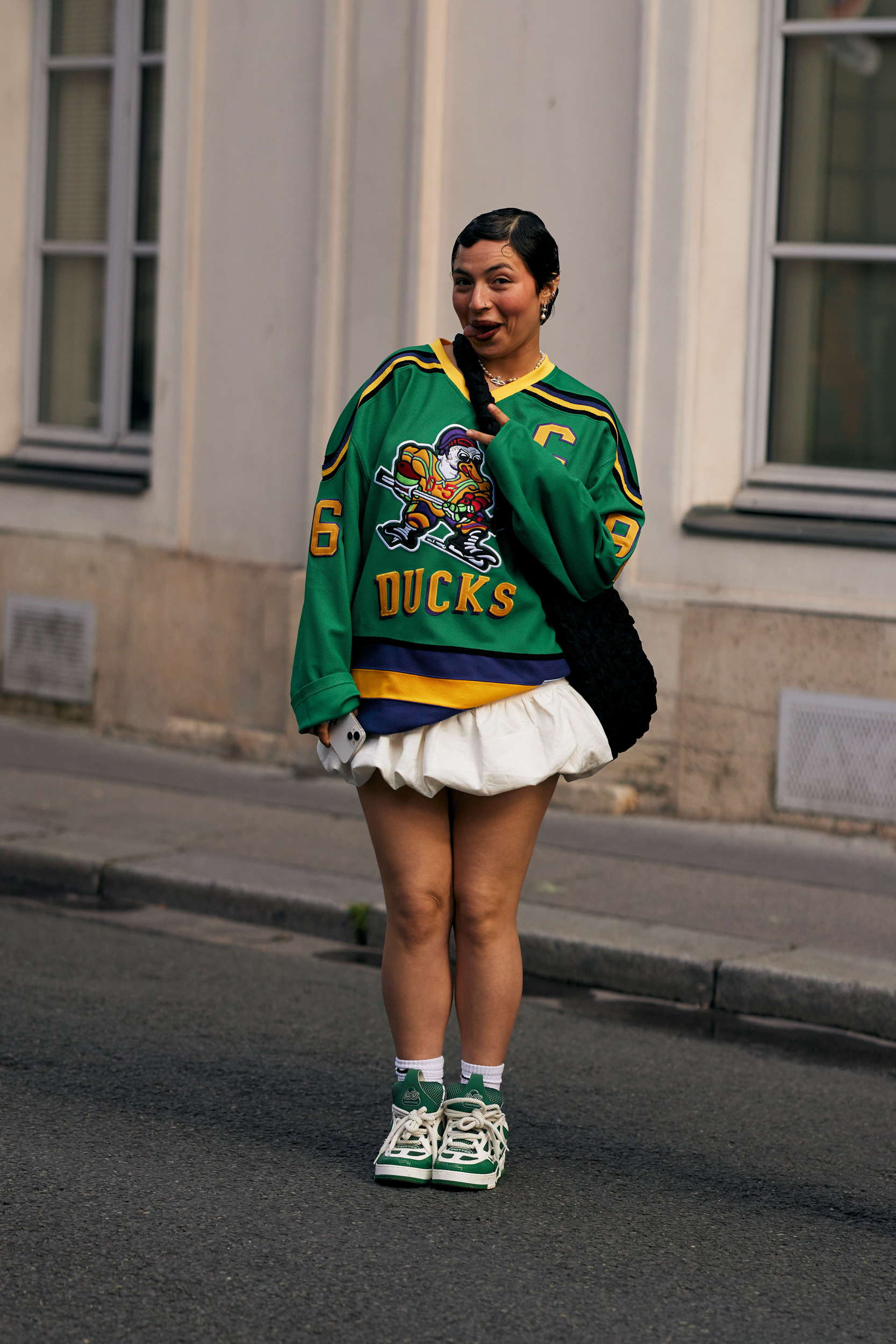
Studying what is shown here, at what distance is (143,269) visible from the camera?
1017 centimetres

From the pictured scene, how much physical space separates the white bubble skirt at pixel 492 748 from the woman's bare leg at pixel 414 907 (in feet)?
0.21

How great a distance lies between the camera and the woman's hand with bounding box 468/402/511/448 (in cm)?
362

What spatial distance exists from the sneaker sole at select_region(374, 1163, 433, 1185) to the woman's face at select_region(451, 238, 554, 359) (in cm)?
169

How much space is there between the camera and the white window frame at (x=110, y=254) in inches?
395

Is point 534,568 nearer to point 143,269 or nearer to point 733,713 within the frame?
point 733,713

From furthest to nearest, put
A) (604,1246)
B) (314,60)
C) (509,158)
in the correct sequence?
(314,60), (509,158), (604,1246)

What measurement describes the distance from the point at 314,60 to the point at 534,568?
19.2ft

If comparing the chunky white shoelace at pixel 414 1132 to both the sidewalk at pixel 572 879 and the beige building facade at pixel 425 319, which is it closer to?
the sidewalk at pixel 572 879

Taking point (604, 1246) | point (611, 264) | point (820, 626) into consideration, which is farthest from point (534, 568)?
point (611, 264)

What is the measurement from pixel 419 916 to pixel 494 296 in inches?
49.7

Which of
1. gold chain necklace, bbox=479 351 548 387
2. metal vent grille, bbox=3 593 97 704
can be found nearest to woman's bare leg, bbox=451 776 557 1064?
gold chain necklace, bbox=479 351 548 387

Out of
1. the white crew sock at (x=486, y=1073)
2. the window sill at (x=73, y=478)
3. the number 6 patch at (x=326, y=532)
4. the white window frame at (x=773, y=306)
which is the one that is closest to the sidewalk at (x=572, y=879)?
the white window frame at (x=773, y=306)

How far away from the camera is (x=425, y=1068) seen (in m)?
3.87

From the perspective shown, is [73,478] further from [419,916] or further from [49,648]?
[419,916]
